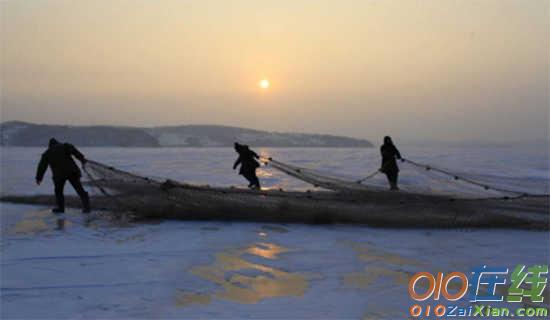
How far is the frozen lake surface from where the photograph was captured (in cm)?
384

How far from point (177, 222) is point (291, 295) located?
409cm

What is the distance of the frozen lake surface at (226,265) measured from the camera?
3844 mm

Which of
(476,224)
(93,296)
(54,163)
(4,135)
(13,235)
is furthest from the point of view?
(4,135)

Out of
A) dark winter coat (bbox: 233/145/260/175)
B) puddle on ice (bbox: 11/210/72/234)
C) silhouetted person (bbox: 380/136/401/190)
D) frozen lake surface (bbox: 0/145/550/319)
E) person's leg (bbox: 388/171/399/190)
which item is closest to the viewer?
frozen lake surface (bbox: 0/145/550/319)

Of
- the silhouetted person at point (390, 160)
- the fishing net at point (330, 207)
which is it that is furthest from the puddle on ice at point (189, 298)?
the silhouetted person at point (390, 160)

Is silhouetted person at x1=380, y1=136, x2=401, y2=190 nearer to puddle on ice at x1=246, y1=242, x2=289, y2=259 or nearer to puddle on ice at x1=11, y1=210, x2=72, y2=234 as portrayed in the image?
puddle on ice at x1=246, y1=242, x2=289, y2=259

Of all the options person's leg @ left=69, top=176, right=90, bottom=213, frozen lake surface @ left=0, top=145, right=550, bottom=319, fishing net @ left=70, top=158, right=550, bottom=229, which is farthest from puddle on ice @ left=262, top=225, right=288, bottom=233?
person's leg @ left=69, top=176, right=90, bottom=213

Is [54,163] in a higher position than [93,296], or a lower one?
higher

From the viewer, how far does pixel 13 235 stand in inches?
253

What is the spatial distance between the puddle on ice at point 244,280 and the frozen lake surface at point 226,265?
10 mm

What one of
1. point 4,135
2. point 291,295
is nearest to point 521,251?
point 291,295

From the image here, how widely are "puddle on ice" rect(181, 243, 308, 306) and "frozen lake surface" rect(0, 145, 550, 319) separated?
1cm

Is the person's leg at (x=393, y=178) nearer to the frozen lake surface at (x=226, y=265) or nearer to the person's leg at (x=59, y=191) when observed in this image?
the frozen lake surface at (x=226, y=265)

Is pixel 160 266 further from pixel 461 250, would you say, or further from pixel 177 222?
pixel 461 250
